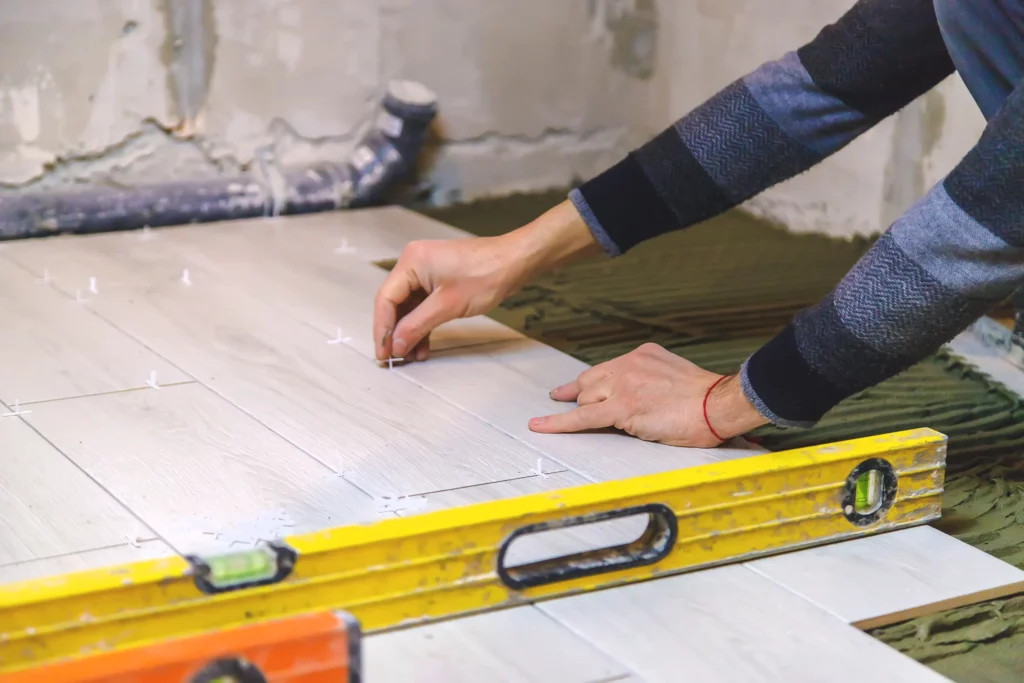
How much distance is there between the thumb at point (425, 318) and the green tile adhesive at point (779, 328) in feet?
1.11

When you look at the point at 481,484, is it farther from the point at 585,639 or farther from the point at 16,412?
the point at 16,412

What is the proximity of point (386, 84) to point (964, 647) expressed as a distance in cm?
225

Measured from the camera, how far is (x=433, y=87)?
10.3 feet

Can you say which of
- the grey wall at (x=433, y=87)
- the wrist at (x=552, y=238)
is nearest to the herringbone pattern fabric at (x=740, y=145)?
the wrist at (x=552, y=238)

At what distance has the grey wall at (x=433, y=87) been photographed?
8.76 ft

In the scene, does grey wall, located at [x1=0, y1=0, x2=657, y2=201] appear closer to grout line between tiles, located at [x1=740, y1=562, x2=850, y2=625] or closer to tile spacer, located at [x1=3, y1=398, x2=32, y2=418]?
tile spacer, located at [x1=3, y1=398, x2=32, y2=418]

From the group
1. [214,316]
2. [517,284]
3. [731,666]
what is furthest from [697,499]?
[214,316]

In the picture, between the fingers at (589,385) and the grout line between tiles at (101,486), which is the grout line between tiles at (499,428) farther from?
the grout line between tiles at (101,486)

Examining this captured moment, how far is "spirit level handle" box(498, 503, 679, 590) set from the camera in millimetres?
1143

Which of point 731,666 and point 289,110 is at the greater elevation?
point 289,110

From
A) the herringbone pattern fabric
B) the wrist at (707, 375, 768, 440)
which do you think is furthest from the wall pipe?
the wrist at (707, 375, 768, 440)

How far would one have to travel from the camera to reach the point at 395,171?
3031mm

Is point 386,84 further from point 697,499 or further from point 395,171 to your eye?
point 697,499

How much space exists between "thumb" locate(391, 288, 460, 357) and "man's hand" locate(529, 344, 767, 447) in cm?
22
